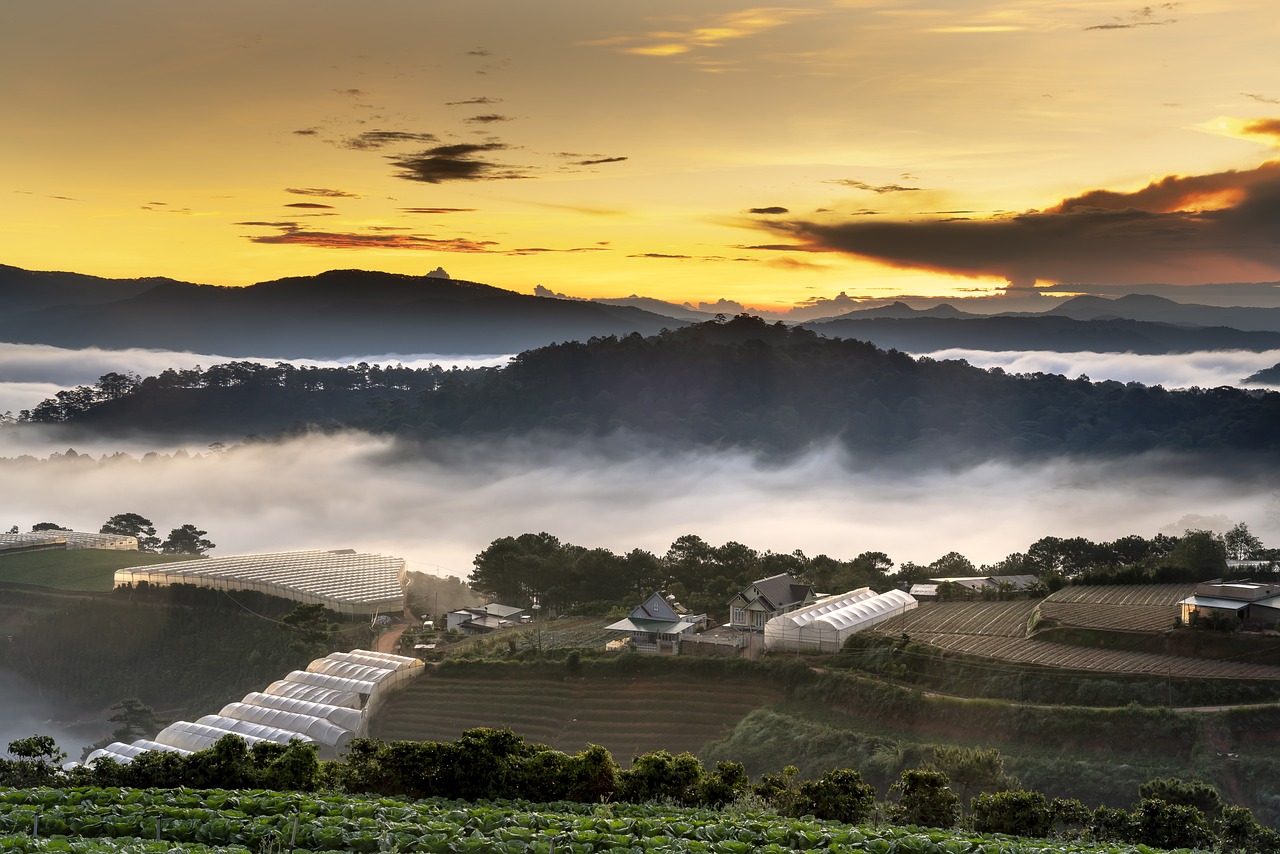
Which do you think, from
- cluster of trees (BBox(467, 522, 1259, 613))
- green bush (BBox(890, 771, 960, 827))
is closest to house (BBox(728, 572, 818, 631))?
cluster of trees (BBox(467, 522, 1259, 613))

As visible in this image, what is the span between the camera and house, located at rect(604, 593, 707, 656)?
107 ft

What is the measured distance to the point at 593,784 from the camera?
14.2m

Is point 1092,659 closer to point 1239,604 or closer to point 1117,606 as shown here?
point 1239,604

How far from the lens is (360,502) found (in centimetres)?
9106

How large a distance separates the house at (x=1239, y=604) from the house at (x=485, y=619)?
23.2 m

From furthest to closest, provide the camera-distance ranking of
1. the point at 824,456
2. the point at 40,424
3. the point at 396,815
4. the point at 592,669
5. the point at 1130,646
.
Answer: the point at 40,424 < the point at 824,456 < the point at 592,669 < the point at 1130,646 < the point at 396,815

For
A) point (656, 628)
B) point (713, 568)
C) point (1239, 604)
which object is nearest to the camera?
point (1239, 604)

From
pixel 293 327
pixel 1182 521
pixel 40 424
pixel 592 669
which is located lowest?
pixel 592 669

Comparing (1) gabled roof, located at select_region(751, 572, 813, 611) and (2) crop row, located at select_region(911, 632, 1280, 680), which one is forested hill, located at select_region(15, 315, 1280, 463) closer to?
(1) gabled roof, located at select_region(751, 572, 813, 611)

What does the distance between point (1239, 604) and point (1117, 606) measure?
4.63 m

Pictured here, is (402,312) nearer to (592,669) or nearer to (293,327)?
(293,327)

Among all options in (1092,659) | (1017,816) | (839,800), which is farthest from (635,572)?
(1017,816)

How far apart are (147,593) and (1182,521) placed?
178 feet

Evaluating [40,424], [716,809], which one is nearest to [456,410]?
[40,424]
